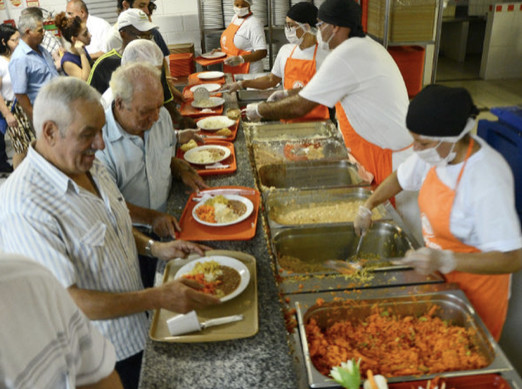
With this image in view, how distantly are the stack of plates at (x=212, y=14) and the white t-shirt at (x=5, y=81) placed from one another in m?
3.26

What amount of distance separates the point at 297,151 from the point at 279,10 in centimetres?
440

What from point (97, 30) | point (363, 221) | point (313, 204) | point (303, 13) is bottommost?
point (313, 204)

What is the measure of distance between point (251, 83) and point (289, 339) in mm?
3481

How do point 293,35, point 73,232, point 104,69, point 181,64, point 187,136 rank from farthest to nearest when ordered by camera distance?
1. point 181,64
2. point 293,35
3. point 104,69
4. point 187,136
5. point 73,232

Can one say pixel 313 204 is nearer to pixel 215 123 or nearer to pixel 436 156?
pixel 436 156

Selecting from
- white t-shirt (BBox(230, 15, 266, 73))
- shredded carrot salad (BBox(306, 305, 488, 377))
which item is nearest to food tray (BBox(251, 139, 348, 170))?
shredded carrot salad (BBox(306, 305, 488, 377))

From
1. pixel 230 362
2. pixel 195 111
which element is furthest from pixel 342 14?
pixel 230 362

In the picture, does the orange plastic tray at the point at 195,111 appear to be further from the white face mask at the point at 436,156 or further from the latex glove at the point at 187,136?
the white face mask at the point at 436,156

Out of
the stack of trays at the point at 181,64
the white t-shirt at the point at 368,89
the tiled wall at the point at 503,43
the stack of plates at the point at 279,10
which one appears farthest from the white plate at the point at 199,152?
the tiled wall at the point at 503,43

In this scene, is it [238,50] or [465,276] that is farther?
[238,50]

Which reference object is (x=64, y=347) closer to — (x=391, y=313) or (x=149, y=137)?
(x=391, y=313)

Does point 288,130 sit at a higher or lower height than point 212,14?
lower

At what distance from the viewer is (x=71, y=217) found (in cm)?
149

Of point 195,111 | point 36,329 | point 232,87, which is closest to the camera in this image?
point 36,329
